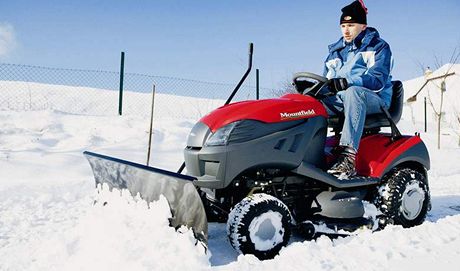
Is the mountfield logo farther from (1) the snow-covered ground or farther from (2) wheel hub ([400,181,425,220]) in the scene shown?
(2) wheel hub ([400,181,425,220])

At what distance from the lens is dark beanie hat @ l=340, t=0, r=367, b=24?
11.4 ft

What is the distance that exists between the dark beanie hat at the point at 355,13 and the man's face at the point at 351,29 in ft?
0.10

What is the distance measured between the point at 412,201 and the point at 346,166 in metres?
0.75

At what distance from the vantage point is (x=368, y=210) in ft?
10.6

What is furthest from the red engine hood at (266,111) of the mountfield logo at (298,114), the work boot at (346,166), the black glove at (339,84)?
the work boot at (346,166)

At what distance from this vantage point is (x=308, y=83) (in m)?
3.51

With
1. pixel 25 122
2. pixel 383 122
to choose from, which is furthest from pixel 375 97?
pixel 25 122

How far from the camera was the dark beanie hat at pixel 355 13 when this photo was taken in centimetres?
349

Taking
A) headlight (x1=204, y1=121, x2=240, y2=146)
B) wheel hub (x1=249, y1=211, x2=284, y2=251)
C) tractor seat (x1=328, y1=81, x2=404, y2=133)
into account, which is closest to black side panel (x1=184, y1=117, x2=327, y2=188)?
headlight (x1=204, y1=121, x2=240, y2=146)

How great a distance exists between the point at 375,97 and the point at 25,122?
7.03 metres

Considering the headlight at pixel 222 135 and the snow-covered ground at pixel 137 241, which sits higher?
the headlight at pixel 222 135

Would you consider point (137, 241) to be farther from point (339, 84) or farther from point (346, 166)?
point (339, 84)

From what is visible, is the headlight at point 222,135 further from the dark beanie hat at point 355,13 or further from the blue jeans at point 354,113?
the dark beanie hat at point 355,13

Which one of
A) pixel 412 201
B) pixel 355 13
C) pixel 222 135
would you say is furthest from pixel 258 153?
pixel 355 13
